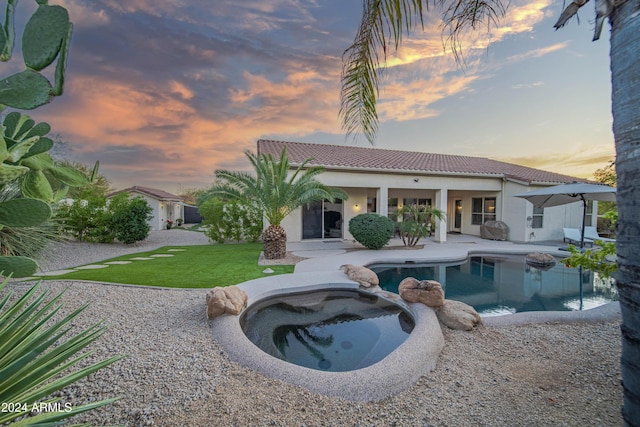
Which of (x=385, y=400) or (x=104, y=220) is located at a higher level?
(x=104, y=220)

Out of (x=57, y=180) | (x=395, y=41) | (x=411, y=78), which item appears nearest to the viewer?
(x=57, y=180)

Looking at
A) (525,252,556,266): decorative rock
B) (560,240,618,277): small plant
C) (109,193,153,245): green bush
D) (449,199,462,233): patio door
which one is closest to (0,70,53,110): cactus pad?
(560,240,618,277): small plant

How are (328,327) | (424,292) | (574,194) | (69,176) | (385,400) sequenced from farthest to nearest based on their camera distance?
(574,194)
(424,292)
(328,327)
(385,400)
(69,176)

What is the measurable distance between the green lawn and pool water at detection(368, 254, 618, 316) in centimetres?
470

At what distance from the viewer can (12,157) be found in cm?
131

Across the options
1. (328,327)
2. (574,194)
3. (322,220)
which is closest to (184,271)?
(328,327)

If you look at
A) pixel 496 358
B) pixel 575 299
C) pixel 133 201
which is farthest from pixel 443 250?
pixel 133 201

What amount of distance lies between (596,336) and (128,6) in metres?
11.5

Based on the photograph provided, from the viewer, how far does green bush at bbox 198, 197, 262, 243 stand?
16.2m

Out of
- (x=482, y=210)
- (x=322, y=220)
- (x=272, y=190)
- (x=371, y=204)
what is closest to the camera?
(x=272, y=190)

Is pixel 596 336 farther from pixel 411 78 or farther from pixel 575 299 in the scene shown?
pixel 411 78

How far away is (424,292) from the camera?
5672mm

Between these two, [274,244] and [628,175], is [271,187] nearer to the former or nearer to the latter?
[274,244]

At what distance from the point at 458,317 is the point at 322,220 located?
1219cm
